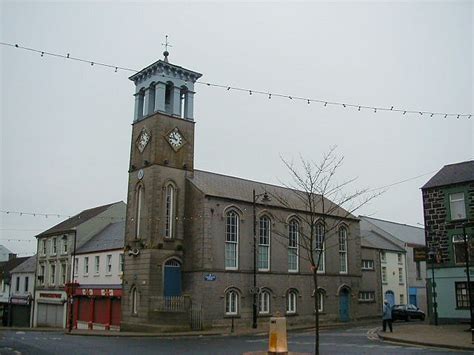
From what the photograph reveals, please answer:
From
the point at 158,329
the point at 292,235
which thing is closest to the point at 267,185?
the point at 292,235

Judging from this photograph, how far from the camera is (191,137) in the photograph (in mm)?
35781

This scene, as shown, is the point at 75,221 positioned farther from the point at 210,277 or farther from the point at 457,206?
the point at 457,206

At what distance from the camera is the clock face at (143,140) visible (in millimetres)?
34812

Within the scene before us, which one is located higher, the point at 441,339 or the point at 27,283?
the point at 27,283

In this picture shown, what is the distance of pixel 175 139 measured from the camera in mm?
34875

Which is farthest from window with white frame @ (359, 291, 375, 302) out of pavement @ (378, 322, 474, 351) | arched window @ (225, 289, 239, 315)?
pavement @ (378, 322, 474, 351)

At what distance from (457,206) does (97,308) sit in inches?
1111

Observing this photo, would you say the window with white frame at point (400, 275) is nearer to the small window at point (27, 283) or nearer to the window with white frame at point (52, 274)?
the window with white frame at point (52, 274)

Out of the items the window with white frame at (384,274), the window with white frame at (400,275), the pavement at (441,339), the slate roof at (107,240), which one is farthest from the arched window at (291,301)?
the window with white frame at (400,275)

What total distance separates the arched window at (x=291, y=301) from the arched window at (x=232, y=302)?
477 cm

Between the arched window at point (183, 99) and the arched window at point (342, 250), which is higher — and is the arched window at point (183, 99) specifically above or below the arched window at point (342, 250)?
above

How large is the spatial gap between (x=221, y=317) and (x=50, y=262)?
25685mm

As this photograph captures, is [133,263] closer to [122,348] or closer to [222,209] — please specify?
[222,209]

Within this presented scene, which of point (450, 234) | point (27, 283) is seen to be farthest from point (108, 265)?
point (450, 234)
